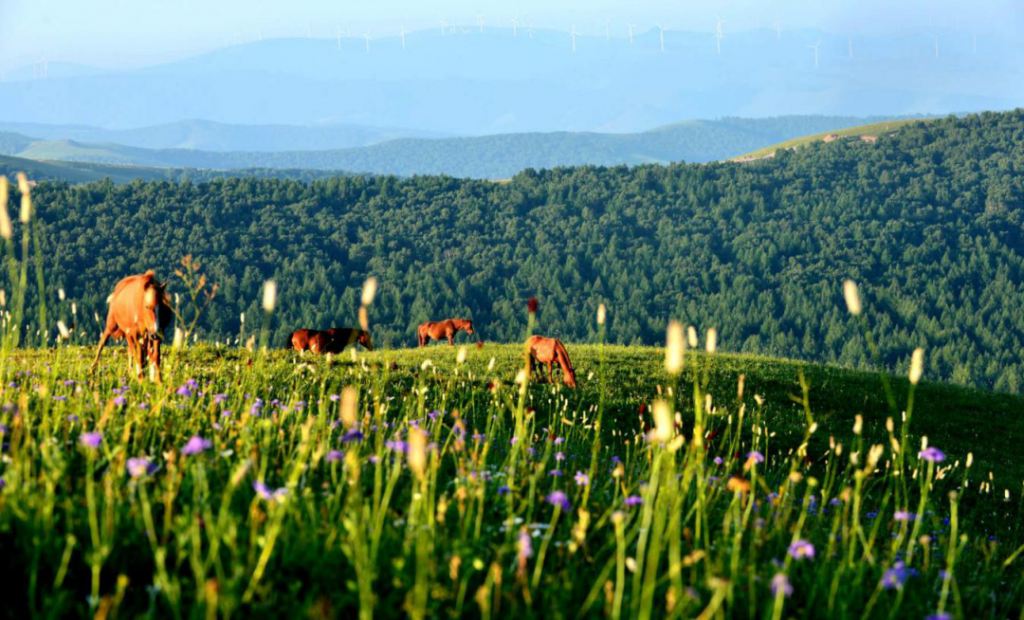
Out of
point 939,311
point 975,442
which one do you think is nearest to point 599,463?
point 975,442

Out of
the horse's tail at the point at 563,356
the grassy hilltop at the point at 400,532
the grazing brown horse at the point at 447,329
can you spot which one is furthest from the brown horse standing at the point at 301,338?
the grazing brown horse at the point at 447,329

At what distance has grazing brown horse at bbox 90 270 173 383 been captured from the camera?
9438mm

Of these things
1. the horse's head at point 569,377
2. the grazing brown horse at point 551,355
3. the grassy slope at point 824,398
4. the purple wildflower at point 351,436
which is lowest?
the grassy slope at point 824,398

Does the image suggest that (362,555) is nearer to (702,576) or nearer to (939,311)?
(702,576)

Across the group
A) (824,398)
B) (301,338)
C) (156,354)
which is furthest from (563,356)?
(156,354)

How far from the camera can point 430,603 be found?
4281 millimetres

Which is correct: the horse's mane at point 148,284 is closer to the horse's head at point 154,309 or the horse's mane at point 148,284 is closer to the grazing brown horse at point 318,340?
the horse's head at point 154,309

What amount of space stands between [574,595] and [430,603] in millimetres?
962

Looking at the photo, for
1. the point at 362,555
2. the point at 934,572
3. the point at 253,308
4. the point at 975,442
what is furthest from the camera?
the point at 253,308

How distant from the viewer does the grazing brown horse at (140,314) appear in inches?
372

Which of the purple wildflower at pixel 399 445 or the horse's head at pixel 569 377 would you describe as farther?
the horse's head at pixel 569 377

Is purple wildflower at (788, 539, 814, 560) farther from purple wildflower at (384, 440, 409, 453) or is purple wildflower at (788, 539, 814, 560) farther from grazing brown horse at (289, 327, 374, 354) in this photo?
grazing brown horse at (289, 327, 374, 354)

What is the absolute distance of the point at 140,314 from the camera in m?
9.62

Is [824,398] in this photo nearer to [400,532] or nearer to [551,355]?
[551,355]
